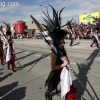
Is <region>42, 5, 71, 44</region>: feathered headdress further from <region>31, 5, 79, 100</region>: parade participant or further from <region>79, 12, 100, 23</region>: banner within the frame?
<region>79, 12, 100, 23</region>: banner

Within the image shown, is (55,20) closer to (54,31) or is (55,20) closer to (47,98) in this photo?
(54,31)

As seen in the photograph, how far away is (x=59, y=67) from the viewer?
419 cm

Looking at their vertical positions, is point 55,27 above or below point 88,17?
below

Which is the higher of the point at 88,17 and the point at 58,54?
the point at 88,17

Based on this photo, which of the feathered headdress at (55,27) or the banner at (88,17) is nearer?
the feathered headdress at (55,27)

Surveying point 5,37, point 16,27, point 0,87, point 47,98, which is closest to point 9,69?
point 5,37

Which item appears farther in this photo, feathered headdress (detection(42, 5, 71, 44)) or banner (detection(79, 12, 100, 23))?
banner (detection(79, 12, 100, 23))

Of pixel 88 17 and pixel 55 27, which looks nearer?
pixel 55 27

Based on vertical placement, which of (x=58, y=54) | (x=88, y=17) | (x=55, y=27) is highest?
(x=88, y=17)

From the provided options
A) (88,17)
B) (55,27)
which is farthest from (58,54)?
(88,17)

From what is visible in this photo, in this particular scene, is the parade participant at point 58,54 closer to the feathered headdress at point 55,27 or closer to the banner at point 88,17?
the feathered headdress at point 55,27

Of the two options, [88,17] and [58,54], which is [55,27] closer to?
[58,54]

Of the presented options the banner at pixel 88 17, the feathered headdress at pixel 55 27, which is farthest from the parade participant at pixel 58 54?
the banner at pixel 88 17

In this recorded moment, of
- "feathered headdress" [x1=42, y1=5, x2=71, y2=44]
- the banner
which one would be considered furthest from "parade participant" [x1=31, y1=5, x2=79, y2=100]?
the banner
